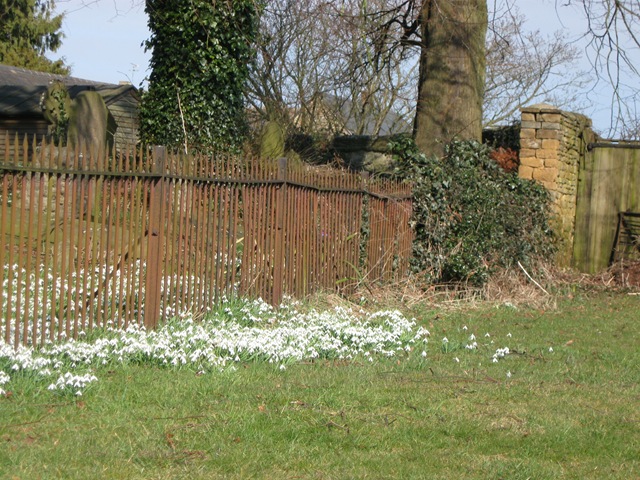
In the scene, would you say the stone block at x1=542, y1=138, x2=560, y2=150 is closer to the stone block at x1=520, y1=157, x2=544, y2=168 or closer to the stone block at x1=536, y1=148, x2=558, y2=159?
the stone block at x1=536, y1=148, x2=558, y2=159

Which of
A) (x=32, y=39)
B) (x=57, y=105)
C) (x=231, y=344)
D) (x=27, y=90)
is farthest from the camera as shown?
(x=32, y=39)

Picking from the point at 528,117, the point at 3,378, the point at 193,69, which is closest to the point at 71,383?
the point at 3,378

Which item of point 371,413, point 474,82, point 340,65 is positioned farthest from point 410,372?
point 340,65

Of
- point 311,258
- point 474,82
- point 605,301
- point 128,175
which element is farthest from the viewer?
point 474,82

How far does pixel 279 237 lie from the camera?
30.8 ft

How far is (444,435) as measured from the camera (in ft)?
16.6

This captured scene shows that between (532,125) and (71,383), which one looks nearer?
(71,383)

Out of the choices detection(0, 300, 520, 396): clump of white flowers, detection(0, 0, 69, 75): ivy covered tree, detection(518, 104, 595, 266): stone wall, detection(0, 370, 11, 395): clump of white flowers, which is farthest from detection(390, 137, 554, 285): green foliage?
detection(0, 0, 69, 75): ivy covered tree

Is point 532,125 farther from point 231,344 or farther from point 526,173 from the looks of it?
point 231,344

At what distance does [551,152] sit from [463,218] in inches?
99.5

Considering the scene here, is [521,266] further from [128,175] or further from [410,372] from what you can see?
[128,175]

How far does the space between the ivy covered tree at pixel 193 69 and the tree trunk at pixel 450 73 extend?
2.99 meters

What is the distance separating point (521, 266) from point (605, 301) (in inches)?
49.8

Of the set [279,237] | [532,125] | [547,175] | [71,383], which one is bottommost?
[71,383]
